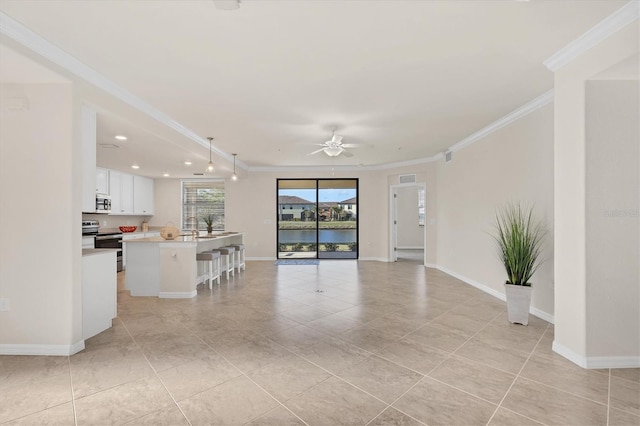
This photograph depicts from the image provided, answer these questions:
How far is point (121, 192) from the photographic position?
25.2ft

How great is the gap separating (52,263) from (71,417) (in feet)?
4.85

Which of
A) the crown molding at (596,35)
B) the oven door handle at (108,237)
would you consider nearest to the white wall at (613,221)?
the crown molding at (596,35)

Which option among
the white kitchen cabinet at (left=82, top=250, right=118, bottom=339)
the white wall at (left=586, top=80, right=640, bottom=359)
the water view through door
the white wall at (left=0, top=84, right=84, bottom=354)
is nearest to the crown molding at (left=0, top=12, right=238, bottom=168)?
the white wall at (left=0, top=84, right=84, bottom=354)

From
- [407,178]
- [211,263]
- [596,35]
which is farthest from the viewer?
[407,178]

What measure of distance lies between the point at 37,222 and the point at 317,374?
286cm

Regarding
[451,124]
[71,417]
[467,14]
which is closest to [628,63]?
[467,14]

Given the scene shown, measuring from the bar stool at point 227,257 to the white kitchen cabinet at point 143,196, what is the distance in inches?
142

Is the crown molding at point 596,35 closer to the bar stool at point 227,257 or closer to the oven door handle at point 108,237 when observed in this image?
the bar stool at point 227,257

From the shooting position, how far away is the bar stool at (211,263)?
17.1 feet

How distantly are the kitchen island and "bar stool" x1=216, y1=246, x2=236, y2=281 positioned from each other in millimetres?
1156

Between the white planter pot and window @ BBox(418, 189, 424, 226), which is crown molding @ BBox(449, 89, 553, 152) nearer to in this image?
the white planter pot

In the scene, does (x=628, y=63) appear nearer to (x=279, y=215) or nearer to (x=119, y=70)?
(x=119, y=70)

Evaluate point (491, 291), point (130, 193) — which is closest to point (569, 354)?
point (491, 291)

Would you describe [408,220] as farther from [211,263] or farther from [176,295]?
[176,295]
